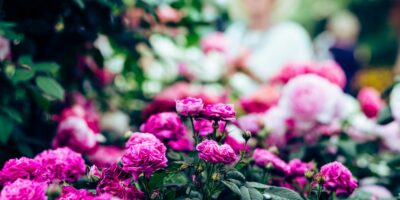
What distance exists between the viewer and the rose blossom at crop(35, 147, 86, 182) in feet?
3.60

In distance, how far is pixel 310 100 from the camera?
1605mm

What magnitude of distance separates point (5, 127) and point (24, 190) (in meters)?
0.48

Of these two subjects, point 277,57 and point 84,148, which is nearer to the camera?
point 84,148

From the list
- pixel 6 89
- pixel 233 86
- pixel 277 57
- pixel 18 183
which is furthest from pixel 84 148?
pixel 277 57

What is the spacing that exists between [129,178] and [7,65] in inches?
25.8

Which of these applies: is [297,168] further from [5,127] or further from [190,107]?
[5,127]

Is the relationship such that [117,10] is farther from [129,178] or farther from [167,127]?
[129,178]

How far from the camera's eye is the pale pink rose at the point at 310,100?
1614mm

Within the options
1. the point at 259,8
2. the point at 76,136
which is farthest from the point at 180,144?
the point at 259,8

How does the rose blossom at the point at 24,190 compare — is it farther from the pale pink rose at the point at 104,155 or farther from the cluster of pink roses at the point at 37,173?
the pale pink rose at the point at 104,155

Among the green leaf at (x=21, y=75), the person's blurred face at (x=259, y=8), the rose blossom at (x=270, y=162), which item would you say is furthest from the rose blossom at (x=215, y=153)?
the person's blurred face at (x=259, y=8)

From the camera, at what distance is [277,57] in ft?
9.40

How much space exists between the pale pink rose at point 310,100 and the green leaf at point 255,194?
0.66 meters

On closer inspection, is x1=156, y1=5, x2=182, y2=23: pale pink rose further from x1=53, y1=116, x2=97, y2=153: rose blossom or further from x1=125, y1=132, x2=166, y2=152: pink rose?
x1=125, y1=132, x2=166, y2=152: pink rose
